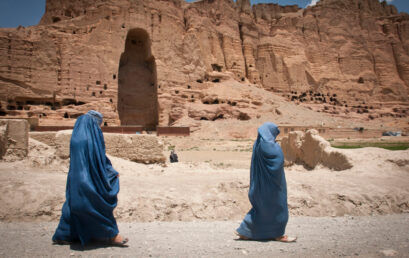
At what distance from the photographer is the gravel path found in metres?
3.04

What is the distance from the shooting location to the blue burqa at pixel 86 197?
3098mm

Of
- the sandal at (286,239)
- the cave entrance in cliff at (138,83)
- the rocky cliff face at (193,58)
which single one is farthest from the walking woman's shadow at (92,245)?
the cave entrance in cliff at (138,83)

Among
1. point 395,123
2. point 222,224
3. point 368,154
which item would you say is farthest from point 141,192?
point 395,123

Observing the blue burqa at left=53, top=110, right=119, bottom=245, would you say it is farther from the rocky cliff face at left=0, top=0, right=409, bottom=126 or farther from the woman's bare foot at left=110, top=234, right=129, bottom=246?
the rocky cliff face at left=0, top=0, right=409, bottom=126

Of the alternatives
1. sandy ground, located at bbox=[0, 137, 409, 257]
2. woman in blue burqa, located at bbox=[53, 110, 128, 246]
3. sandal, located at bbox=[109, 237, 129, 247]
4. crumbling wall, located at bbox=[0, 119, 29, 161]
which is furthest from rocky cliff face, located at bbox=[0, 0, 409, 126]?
sandal, located at bbox=[109, 237, 129, 247]

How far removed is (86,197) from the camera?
3.11 m

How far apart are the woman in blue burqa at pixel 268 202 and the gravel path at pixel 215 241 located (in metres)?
0.12

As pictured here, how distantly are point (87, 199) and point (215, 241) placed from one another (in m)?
1.59

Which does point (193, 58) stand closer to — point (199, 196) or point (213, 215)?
point (199, 196)

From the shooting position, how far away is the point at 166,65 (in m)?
32.5

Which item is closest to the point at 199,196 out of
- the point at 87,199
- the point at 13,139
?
the point at 87,199

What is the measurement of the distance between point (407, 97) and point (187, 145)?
4603 cm

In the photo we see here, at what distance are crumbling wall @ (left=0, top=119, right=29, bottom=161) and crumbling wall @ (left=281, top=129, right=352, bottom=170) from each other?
8.23 meters

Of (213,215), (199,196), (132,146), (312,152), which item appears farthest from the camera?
(312,152)
